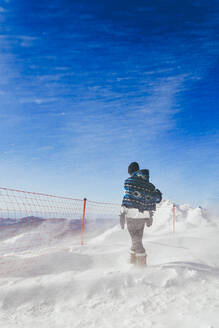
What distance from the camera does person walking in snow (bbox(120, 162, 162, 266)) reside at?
424 cm

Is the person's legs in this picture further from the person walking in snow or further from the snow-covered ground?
the snow-covered ground

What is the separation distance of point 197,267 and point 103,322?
8.69 feet

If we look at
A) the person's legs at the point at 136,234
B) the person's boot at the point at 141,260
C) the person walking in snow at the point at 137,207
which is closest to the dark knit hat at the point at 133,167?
the person walking in snow at the point at 137,207

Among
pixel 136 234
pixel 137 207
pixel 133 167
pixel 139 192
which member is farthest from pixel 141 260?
pixel 133 167

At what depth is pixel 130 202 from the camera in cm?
425

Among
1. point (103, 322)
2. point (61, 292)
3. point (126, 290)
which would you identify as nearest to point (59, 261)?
point (61, 292)

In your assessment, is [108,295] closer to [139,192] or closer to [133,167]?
[139,192]

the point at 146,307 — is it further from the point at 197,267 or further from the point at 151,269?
the point at 197,267

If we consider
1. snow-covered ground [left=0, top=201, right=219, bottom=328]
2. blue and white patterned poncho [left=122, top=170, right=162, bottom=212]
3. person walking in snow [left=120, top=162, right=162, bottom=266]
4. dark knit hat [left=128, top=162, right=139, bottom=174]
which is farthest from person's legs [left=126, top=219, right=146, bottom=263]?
dark knit hat [left=128, top=162, right=139, bottom=174]

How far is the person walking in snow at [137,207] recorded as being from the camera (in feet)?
13.9

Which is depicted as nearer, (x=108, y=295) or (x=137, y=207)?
(x=108, y=295)

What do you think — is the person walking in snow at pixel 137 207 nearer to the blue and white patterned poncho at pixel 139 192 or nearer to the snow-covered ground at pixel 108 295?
the blue and white patterned poncho at pixel 139 192

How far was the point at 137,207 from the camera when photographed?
425 cm

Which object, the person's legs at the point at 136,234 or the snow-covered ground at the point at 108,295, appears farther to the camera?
the person's legs at the point at 136,234
